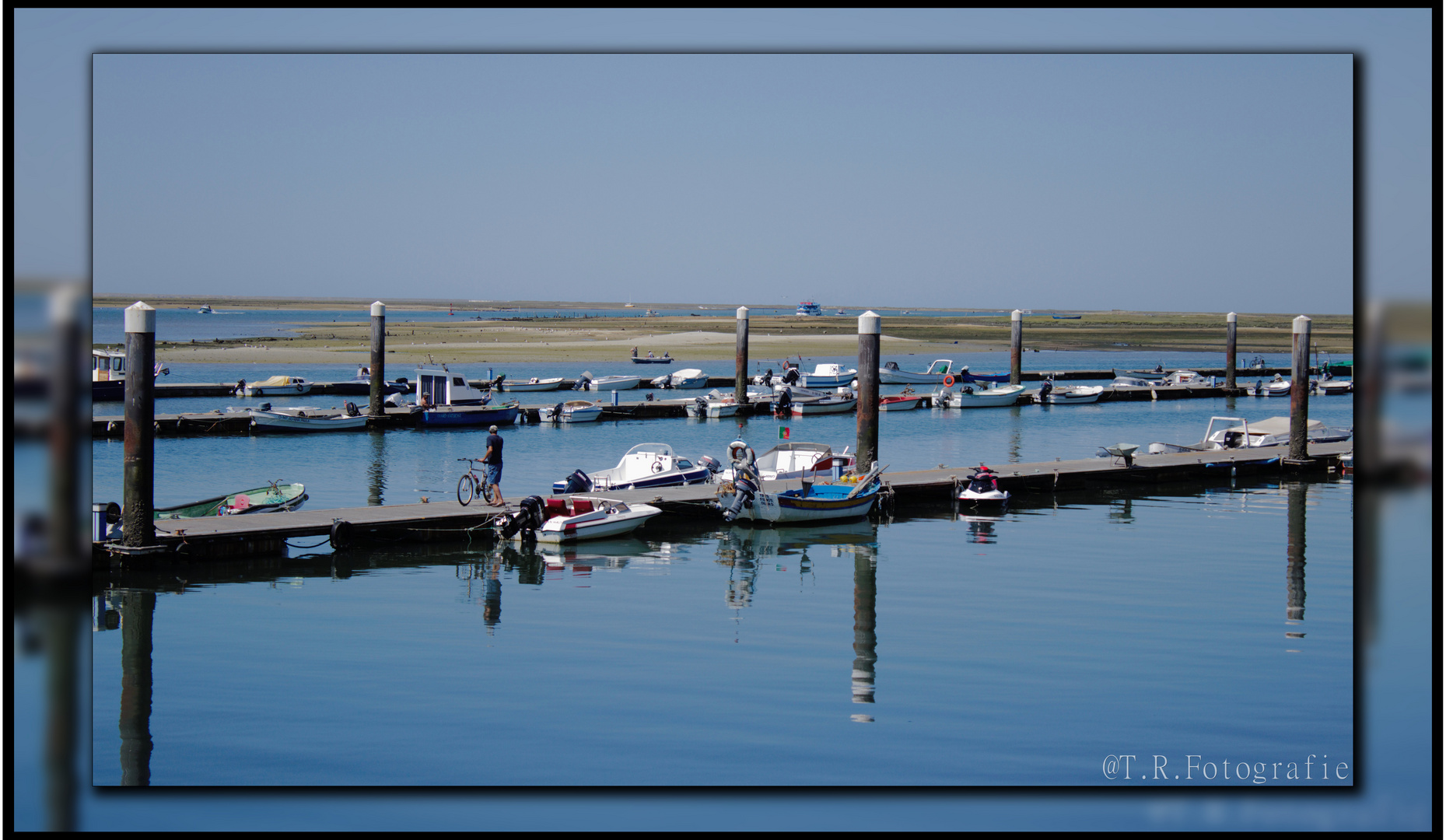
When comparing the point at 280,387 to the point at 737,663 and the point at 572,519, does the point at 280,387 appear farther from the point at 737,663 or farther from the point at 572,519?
the point at 737,663

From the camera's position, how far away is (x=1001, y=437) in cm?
5297

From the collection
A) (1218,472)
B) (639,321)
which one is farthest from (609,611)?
(639,321)

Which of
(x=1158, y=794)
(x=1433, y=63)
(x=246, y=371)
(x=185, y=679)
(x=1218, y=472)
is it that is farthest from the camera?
(x=246, y=371)

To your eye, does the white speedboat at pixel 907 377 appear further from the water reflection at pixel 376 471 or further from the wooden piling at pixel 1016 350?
the water reflection at pixel 376 471

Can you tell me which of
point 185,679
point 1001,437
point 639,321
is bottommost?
point 185,679

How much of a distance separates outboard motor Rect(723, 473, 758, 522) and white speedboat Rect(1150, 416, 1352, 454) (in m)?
20.1

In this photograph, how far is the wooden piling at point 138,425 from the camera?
2183cm

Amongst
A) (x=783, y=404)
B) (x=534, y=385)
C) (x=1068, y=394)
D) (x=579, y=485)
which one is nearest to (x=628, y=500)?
(x=579, y=485)

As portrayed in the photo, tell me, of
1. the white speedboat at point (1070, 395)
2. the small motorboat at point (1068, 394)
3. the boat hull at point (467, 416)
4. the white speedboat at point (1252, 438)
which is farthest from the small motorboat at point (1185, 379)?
the boat hull at point (467, 416)

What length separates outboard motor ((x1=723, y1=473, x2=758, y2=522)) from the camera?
95.5 feet

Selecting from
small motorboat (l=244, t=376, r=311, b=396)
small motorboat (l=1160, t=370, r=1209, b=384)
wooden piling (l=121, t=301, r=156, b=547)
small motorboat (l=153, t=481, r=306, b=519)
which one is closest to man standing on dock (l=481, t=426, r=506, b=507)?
small motorboat (l=153, t=481, r=306, b=519)

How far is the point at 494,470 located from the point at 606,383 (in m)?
47.1

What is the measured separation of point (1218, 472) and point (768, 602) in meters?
23.6

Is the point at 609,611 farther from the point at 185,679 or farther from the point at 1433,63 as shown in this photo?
the point at 1433,63
